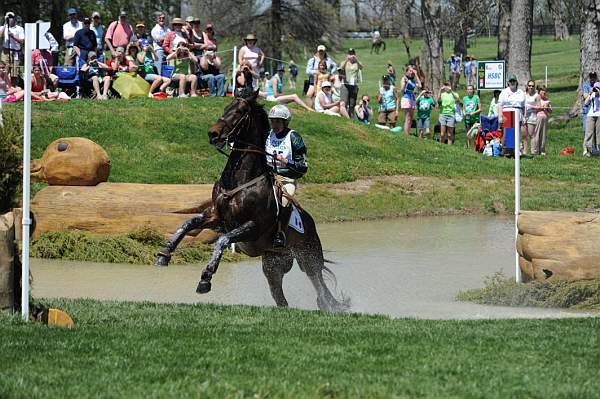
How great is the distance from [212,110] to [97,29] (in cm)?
390

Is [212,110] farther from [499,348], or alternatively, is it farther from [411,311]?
[499,348]

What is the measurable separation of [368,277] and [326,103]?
14.8 m

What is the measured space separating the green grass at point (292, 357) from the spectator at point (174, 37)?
16.5 meters

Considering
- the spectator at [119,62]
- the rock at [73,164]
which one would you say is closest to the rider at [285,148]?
the rock at [73,164]

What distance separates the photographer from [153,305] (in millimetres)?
11773

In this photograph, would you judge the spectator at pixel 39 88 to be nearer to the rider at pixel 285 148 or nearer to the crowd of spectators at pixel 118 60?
the crowd of spectators at pixel 118 60

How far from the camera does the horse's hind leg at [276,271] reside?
1333 centimetres

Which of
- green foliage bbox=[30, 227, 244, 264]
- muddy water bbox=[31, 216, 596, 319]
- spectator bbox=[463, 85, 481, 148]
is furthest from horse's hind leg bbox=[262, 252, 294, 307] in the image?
spectator bbox=[463, 85, 481, 148]

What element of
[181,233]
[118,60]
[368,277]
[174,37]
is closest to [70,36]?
[118,60]

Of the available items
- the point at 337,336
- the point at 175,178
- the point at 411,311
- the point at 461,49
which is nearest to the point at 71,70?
the point at 175,178

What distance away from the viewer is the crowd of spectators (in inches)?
1032

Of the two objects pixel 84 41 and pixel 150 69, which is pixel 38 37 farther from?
pixel 150 69

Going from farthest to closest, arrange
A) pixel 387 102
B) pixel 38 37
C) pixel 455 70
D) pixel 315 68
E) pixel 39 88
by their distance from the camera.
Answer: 1. pixel 455 70
2. pixel 387 102
3. pixel 315 68
4. pixel 39 88
5. pixel 38 37

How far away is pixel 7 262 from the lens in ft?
34.1
